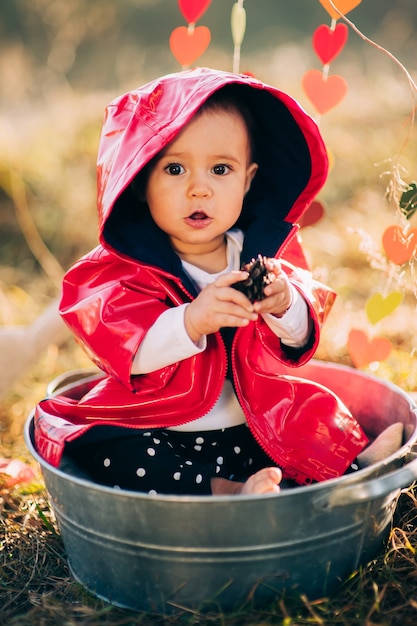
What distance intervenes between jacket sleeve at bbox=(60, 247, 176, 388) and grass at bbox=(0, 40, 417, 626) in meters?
0.45

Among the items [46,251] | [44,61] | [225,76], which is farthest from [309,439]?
[44,61]

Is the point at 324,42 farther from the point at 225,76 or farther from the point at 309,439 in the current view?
→ the point at 309,439

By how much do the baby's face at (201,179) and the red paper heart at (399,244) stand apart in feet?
1.59

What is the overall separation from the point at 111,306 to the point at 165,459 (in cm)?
32

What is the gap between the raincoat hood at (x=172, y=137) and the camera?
1.40 metres

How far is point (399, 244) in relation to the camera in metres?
1.81

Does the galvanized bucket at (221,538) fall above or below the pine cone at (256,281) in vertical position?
below

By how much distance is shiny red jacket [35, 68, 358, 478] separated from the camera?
1.42 m

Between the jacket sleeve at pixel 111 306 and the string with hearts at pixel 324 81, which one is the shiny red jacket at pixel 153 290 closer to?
the jacket sleeve at pixel 111 306

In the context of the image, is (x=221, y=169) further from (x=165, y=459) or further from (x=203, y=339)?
(x=165, y=459)

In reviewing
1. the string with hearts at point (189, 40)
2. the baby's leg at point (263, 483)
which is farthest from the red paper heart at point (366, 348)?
the string with hearts at point (189, 40)

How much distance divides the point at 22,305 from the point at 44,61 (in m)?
3.77

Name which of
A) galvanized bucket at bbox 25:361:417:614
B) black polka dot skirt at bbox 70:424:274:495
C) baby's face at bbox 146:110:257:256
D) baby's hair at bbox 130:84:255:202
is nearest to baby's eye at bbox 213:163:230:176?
baby's face at bbox 146:110:257:256

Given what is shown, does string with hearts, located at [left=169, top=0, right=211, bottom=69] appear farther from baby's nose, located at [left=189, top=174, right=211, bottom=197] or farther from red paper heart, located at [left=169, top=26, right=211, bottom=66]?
baby's nose, located at [left=189, top=174, right=211, bottom=197]
